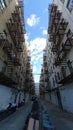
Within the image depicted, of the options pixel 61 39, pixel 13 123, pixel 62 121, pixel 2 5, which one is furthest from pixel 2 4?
pixel 62 121

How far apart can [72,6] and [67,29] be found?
316cm

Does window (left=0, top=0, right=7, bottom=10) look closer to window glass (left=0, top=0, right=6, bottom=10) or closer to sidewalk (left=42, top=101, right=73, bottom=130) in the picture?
window glass (left=0, top=0, right=6, bottom=10)

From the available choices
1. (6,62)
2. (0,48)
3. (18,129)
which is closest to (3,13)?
(0,48)

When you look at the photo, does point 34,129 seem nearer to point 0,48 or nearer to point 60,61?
point 0,48

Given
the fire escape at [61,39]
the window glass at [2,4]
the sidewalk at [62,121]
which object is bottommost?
the sidewalk at [62,121]

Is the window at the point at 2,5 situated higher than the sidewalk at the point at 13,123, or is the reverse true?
the window at the point at 2,5

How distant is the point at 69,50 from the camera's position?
628 inches

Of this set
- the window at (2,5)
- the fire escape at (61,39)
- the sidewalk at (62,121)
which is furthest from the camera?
the window at (2,5)

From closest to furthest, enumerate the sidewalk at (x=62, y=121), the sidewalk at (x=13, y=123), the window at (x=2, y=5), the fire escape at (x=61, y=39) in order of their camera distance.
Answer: the sidewalk at (x=13, y=123)
the sidewalk at (x=62, y=121)
the fire escape at (x=61, y=39)
the window at (x=2, y=5)

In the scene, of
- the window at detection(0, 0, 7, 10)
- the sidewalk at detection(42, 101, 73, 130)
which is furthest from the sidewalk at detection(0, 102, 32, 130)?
the window at detection(0, 0, 7, 10)

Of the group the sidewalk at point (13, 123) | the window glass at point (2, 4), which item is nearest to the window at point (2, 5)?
the window glass at point (2, 4)

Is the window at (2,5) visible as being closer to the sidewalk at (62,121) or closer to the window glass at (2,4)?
the window glass at (2,4)

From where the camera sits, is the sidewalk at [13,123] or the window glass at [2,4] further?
the window glass at [2,4]

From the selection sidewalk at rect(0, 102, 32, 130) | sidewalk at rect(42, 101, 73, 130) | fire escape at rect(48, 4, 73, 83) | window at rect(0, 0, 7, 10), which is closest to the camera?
sidewalk at rect(0, 102, 32, 130)
